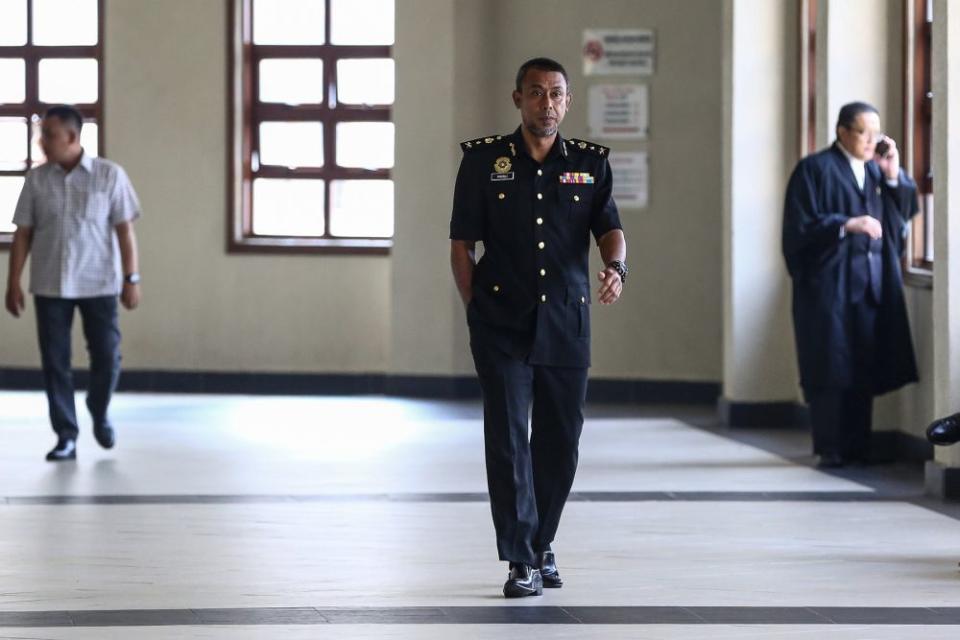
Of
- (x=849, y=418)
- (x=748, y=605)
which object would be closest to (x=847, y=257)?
(x=849, y=418)

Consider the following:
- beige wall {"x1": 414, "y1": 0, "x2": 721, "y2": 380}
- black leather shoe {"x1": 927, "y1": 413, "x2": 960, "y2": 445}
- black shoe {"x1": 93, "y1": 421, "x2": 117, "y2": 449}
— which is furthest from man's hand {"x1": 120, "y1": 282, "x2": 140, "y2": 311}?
black leather shoe {"x1": 927, "y1": 413, "x2": 960, "y2": 445}

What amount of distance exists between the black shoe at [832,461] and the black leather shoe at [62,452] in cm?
338

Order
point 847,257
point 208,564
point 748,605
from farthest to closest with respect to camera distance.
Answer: point 847,257 → point 208,564 → point 748,605

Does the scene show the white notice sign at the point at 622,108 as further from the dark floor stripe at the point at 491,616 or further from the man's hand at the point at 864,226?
the dark floor stripe at the point at 491,616

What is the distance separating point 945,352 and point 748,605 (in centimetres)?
274

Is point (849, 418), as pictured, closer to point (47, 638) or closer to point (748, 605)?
point (748, 605)

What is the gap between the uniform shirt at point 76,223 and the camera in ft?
28.4

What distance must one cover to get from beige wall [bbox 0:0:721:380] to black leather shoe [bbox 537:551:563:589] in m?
7.11

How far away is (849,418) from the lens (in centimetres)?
878

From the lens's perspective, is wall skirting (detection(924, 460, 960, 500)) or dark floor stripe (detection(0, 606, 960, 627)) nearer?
dark floor stripe (detection(0, 606, 960, 627))

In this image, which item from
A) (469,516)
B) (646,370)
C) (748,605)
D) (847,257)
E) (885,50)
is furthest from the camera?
(646,370)

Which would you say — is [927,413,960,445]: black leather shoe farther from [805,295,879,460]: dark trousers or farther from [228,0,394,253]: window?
[228,0,394,253]: window

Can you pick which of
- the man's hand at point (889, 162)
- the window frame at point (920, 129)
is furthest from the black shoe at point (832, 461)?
the man's hand at point (889, 162)

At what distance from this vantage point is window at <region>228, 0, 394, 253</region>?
1310 cm
